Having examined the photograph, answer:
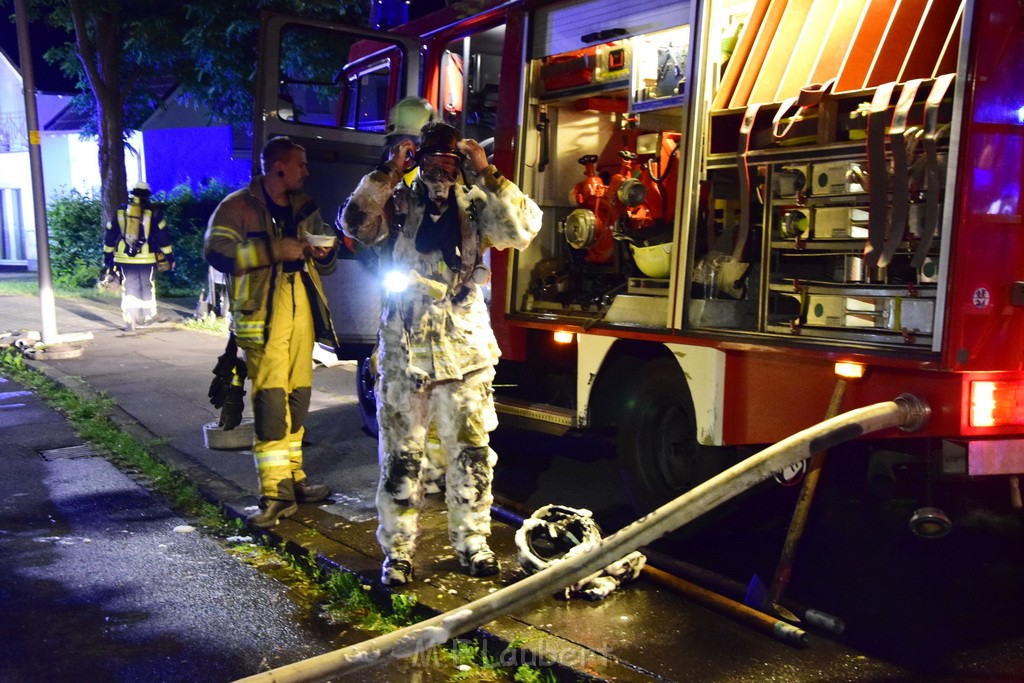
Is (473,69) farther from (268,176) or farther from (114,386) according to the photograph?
(114,386)

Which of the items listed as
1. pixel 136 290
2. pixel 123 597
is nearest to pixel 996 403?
pixel 123 597

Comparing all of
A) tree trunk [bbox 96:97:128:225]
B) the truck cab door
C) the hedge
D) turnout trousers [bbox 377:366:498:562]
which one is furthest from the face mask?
tree trunk [bbox 96:97:128:225]

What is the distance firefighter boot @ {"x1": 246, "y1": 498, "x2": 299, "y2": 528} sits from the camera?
16.6 feet

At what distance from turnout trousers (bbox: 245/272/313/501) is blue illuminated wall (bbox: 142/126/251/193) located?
60.2 ft

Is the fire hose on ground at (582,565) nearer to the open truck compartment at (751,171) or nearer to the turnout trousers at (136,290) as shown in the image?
the open truck compartment at (751,171)

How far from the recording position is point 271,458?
16.8 feet

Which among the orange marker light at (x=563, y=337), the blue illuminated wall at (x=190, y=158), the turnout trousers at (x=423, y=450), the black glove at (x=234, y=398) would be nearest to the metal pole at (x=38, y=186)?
the black glove at (x=234, y=398)

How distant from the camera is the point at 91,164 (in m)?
27.9

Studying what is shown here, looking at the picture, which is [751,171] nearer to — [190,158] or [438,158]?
[438,158]

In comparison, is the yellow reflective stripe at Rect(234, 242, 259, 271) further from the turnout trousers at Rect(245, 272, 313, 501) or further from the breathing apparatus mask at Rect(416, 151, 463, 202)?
the breathing apparatus mask at Rect(416, 151, 463, 202)

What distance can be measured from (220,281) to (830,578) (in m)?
10.9

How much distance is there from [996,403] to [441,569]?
2335mm

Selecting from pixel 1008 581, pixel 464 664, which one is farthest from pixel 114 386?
pixel 1008 581

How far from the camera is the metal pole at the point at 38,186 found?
11.0 metres
